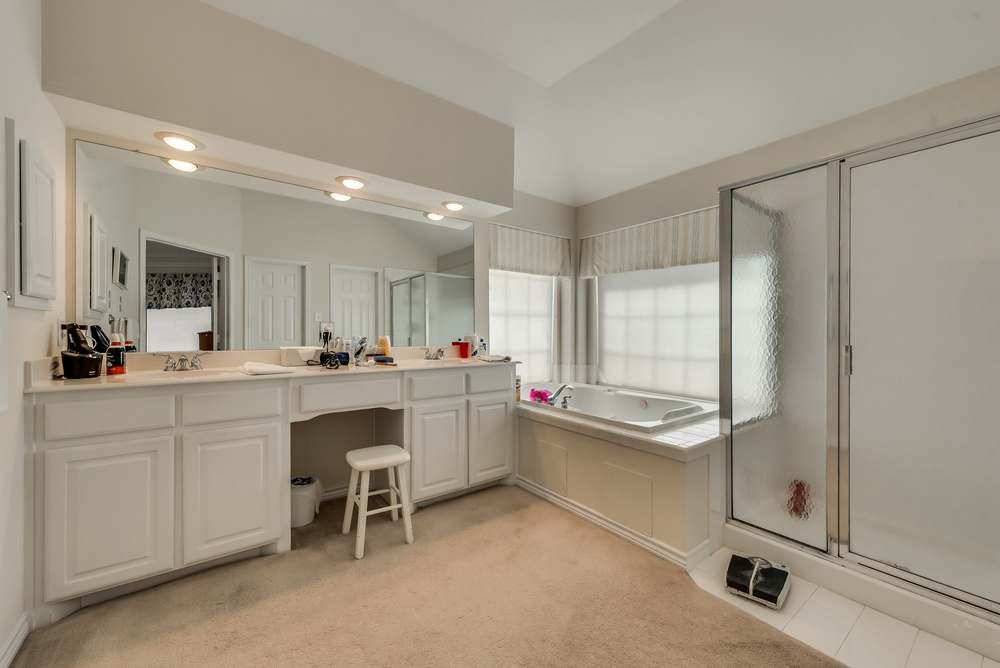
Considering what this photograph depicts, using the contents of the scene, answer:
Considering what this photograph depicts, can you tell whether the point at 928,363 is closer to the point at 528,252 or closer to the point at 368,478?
the point at 368,478

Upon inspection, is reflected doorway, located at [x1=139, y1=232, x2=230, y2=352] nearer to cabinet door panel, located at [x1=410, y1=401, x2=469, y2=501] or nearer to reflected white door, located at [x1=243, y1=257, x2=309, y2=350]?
reflected white door, located at [x1=243, y1=257, x2=309, y2=350]

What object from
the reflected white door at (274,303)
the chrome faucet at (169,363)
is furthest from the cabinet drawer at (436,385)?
the chrome faucet at (169,363)

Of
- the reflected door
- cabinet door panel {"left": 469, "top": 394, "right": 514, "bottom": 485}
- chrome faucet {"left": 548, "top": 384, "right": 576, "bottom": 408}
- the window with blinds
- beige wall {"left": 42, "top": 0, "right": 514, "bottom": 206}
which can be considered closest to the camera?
beige wall {"left": 42, "top": 0, "right": 514, "bottom": 206}

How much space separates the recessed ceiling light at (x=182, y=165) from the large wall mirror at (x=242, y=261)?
2cm

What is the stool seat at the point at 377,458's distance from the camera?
2176mm

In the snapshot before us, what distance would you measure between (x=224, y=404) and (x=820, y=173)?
308cm

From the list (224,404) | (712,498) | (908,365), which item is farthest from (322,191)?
(908,365)

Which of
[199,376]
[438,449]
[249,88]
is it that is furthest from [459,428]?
[249,88]

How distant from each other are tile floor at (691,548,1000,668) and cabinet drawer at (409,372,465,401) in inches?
67.3

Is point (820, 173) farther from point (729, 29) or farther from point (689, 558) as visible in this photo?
point (689, 558)

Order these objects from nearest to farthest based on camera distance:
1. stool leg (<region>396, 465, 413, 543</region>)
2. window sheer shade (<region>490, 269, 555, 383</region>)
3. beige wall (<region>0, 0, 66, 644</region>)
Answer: beige wall (<region>0, 0, 66, 644</region>)
stool leg (<region>396, 465, 413, 543</region>)
window sheer shade (<region>490, 269, 555, 383</region>)

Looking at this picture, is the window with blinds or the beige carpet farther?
the window with blinds

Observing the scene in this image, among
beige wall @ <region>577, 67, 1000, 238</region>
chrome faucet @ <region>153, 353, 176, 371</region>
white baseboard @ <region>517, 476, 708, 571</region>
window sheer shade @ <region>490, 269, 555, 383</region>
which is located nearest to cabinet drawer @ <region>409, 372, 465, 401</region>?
white baseboard @ <region>517, 476, 708, 571</region>

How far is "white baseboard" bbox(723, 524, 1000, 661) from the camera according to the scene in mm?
1540
